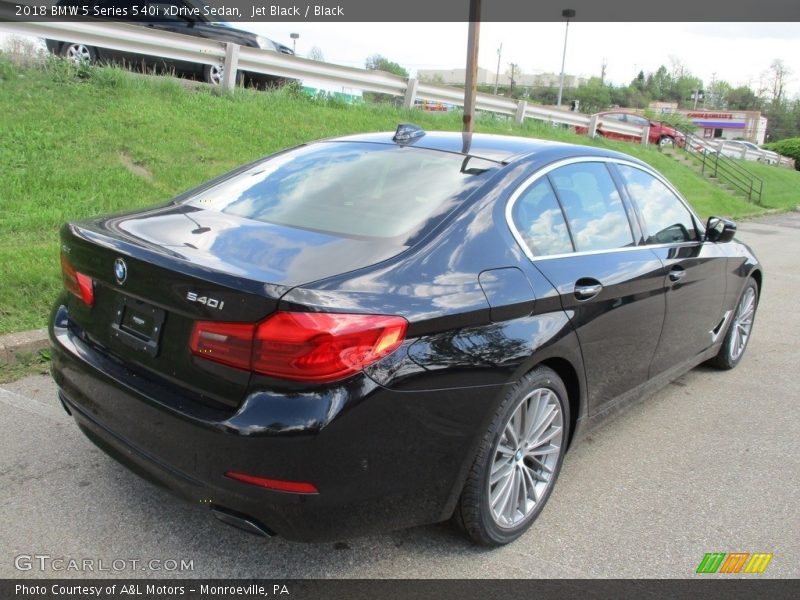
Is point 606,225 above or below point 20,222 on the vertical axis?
above

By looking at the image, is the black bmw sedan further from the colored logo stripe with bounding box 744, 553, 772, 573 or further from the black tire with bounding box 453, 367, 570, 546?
the colored logo stripe with bounding box 744, 553, 772, 573

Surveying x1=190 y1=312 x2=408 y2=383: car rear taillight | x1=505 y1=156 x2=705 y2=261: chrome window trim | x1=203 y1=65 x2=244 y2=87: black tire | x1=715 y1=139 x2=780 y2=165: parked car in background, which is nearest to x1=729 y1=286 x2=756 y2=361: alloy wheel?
x1=505 y1=156 x2=705 y2=261: chrome window trim

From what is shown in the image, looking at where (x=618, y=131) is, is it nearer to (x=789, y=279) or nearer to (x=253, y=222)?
(x=789, y=279)

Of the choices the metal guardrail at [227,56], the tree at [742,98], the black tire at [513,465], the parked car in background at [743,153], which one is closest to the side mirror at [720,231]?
the black tire at [513,465]

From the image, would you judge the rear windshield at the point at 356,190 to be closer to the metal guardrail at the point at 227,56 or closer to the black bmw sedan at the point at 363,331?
the black bmw sedan at the point at 363,331

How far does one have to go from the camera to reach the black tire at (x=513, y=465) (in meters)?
2.59

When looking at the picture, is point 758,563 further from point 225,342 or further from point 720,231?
point 225,342

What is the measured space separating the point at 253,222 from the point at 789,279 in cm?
898

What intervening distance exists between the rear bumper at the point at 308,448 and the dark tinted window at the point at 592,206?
1226 mm

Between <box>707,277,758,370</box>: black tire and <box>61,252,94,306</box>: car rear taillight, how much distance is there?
14.1 ft

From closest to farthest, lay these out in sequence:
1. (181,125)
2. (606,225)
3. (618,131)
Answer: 1. (606,225)
2. (181,125)
3. (618,131)

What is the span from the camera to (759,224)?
17.4m

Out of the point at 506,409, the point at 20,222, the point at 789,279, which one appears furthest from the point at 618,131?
the point at 506,409

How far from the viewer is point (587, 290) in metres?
3.06
